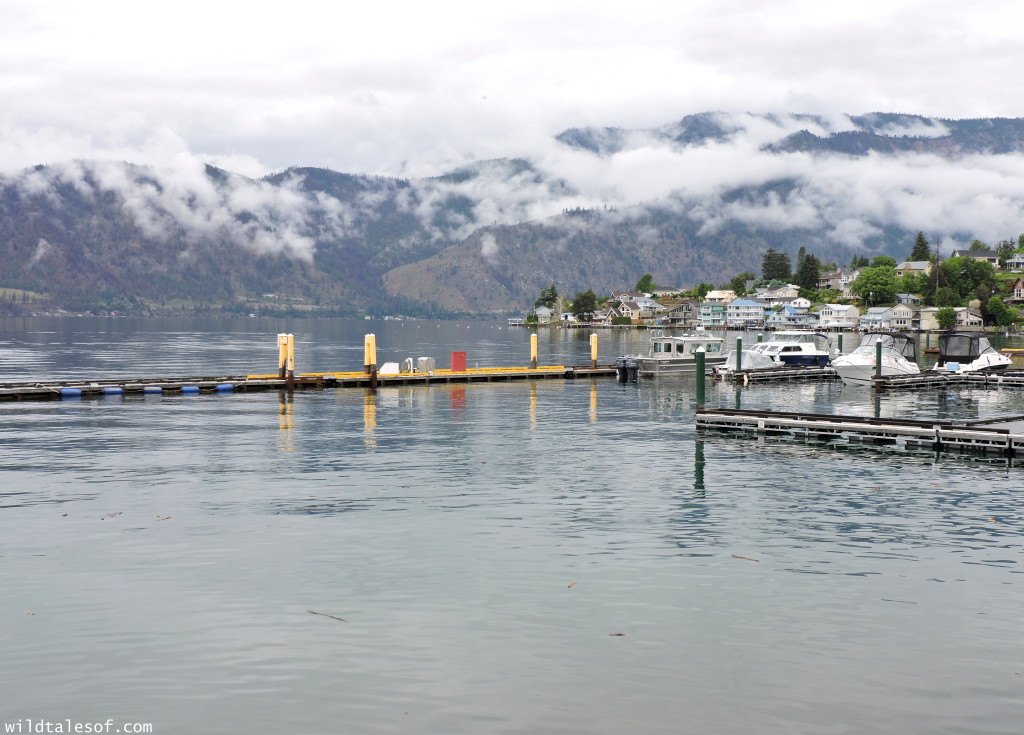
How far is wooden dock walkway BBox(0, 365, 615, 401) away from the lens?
62.8 m

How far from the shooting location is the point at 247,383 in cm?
6962

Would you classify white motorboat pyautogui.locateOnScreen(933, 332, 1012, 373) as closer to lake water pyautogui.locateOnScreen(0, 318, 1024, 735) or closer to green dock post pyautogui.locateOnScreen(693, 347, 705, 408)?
green dock post pyautogui.locateOnScreen(693, 347, 705, 408)

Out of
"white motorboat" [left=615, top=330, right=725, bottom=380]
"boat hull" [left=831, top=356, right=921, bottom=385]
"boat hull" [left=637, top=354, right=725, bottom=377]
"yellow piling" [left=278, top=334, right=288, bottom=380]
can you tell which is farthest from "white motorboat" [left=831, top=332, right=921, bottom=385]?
"yellow piling" [left=278, top=334, right=288, bottom=380]

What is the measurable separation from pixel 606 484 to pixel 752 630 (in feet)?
50.2

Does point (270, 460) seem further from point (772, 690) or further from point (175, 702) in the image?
point (772, 690)

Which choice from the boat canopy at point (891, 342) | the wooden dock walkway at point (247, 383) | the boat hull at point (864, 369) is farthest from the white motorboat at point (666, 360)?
the boat canopy at point (891, 342)

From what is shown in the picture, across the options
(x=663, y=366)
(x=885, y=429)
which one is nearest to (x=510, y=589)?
(x=885, y=429)

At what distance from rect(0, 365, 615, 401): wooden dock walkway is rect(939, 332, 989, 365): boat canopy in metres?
36.6

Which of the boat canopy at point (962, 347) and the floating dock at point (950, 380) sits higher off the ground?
the boat canopy at point (962, 347)

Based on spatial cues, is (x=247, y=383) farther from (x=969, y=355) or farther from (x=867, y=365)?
(x=969, y=355)

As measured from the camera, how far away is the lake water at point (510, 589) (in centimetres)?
1492

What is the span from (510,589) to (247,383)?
5290 centimetres

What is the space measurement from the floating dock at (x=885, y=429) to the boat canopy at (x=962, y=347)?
48714mm

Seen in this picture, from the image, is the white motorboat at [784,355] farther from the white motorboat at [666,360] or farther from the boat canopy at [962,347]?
the boat canopy at [962,347]
